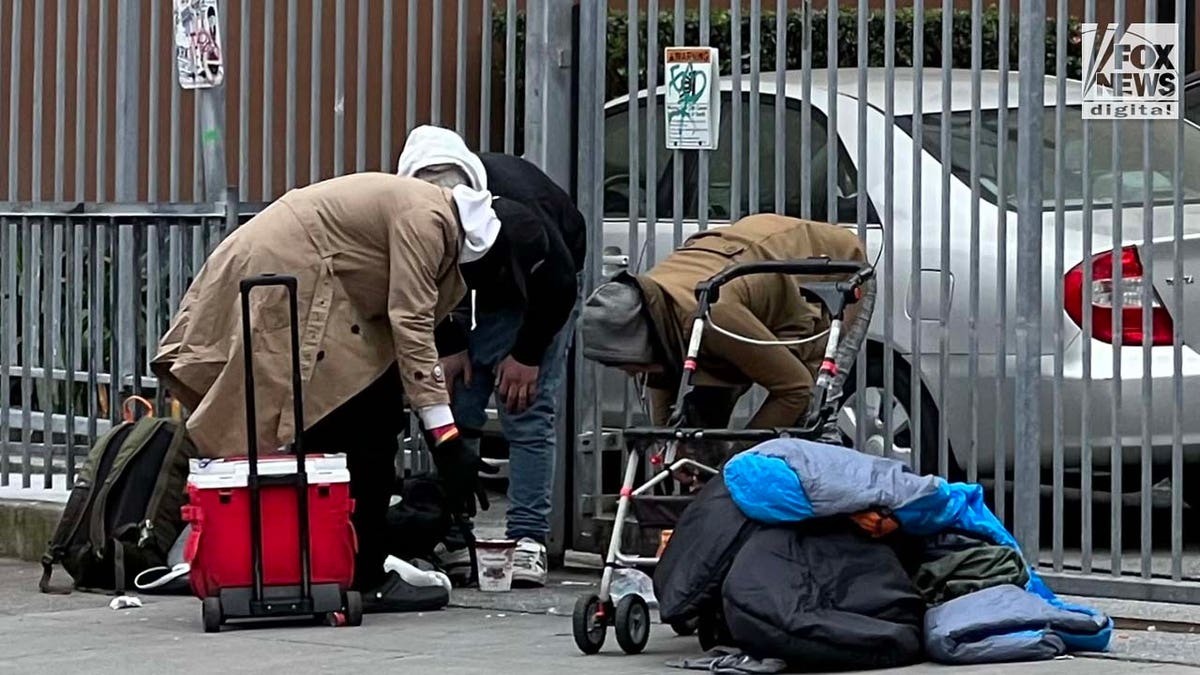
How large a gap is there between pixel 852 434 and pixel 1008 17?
1.47 m

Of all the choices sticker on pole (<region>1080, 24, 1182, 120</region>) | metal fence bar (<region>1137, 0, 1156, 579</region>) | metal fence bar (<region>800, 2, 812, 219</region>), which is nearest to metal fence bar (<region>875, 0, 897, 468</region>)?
metal fence bar (<region>800, 2, 812, 219</region>)

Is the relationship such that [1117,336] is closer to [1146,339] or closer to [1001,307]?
[1146,339]

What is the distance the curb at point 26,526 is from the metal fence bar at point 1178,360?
13.4 ft

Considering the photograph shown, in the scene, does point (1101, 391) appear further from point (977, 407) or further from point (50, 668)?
point (50, 668)

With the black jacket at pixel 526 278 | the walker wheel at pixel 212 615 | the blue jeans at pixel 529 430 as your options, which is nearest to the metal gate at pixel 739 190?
the blue jeans at pixel 529 430

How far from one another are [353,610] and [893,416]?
1.89 meters

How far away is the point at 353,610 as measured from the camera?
6711 millimetres

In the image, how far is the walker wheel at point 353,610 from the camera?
671cm

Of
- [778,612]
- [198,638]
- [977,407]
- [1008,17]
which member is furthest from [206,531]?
[1008,17]

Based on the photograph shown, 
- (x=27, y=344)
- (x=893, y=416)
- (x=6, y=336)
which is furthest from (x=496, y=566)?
(x=6, y=336)

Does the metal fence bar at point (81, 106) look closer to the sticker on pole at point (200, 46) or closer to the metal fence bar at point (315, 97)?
the sticker on pole at point (200, 46)

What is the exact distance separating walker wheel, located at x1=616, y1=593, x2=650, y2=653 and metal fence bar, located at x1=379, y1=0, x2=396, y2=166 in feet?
8.55

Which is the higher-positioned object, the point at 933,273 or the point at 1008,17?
the point at 1008,17

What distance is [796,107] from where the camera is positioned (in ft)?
24.7
